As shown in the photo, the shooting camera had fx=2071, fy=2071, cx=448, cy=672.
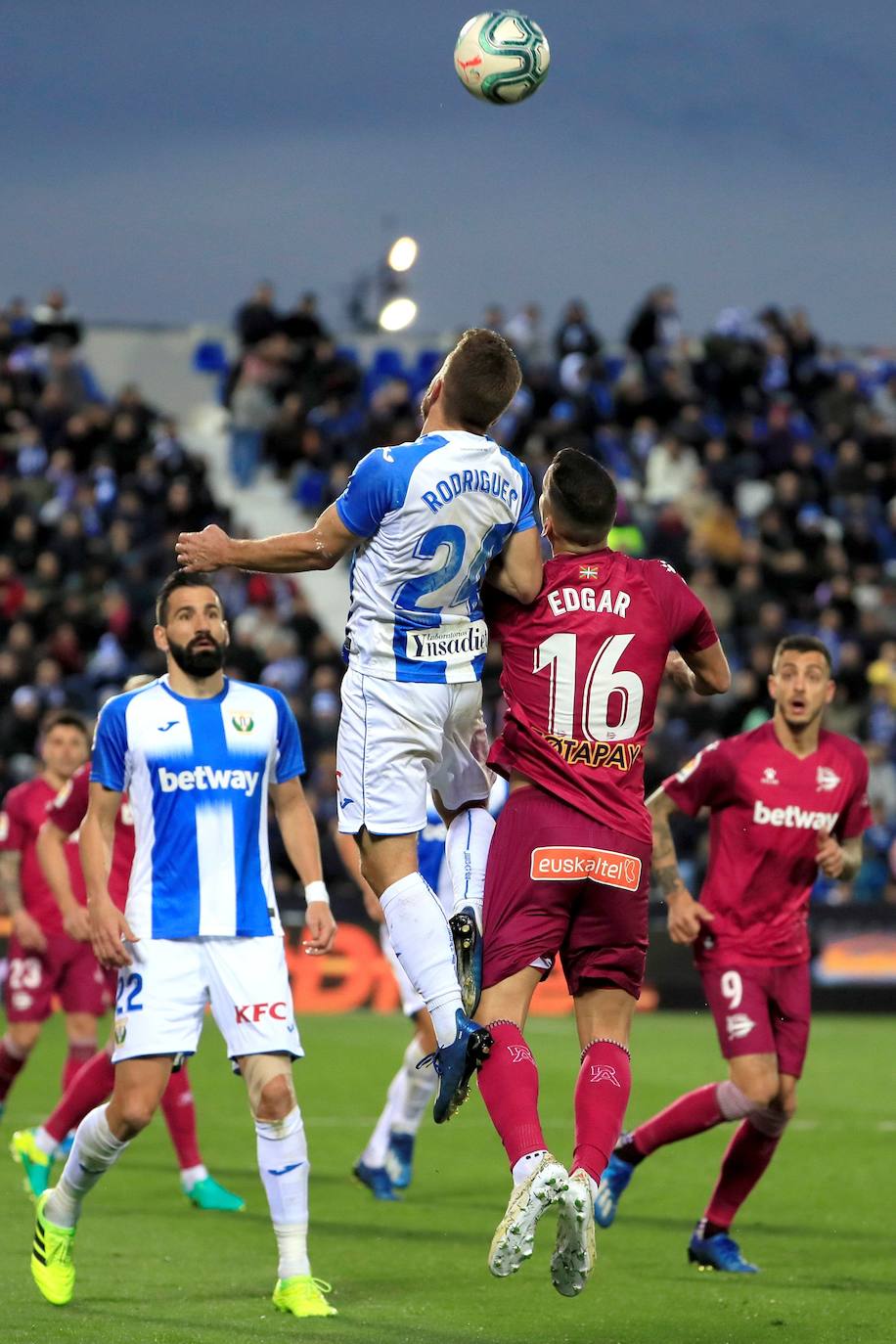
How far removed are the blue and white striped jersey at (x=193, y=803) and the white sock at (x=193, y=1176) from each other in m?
2.66

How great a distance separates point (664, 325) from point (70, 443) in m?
9.56

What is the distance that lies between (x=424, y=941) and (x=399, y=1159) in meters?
4.45

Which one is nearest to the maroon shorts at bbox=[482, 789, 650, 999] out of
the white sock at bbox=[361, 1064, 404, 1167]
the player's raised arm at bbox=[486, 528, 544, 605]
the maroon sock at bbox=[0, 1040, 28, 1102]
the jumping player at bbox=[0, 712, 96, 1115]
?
the player's raised arm at bbox=[486, 528, 544, 605]

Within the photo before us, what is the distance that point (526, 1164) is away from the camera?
6.03 meters

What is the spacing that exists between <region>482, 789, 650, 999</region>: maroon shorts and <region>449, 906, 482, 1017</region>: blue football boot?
0.09 ft

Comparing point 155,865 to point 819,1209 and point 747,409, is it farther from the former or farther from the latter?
point 747,409

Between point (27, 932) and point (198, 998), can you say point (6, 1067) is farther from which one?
point (198, 998)

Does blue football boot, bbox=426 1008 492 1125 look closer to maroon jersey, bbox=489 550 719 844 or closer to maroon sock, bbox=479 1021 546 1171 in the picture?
maroon sock, bbox=479 1021 546 1171

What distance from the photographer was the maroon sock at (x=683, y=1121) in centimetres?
899

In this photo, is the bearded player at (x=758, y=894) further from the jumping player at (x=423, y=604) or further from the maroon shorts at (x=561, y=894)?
the jumping player at (x=423, y=604)

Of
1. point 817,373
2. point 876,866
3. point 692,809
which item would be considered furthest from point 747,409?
point 692,809

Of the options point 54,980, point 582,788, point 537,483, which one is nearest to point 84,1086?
point 54,980

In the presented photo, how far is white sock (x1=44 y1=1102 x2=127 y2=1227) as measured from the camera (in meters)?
7.64

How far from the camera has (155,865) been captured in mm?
7852
